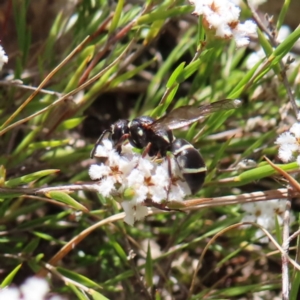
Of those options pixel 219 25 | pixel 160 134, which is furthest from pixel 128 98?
pixel 219 25

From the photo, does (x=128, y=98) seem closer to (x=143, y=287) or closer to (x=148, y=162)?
(x=143, y=287)

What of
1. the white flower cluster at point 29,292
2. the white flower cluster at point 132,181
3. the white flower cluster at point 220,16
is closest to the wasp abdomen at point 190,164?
the white flower cluster at point 132,181

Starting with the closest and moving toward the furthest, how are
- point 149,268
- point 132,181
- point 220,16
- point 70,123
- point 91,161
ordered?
point 132,181 → point 220,16 → point 149,268 → point 70,123 → point 91,161

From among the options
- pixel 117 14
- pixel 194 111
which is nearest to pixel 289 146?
pixel 194 111

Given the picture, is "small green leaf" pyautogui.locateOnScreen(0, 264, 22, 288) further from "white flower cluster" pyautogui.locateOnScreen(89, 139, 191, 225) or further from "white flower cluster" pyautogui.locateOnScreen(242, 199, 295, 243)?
"white flower cluster" pyautogui.locateOnScreen(242, 199, 295, 243)

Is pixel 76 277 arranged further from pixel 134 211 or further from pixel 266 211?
pixel 266 211

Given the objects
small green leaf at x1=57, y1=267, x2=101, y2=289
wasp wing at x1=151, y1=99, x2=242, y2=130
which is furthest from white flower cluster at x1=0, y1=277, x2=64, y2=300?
wasp wing at x1=151, y1=99, x2=242, y2=130
